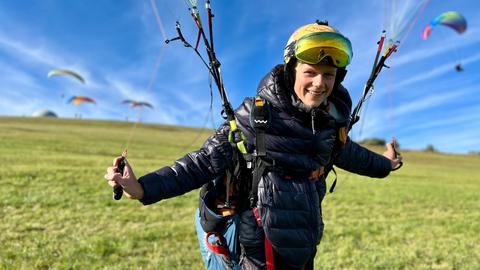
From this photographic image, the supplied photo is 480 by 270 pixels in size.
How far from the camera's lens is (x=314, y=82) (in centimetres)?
282

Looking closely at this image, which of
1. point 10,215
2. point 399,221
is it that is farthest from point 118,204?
point 399,221

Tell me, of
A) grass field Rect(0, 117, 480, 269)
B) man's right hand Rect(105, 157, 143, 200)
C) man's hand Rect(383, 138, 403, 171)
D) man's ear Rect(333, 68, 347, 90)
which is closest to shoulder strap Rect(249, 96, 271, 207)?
man's ear Rect(333, 68, 347, 90)

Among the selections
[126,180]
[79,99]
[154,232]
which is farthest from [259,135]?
[79,99]

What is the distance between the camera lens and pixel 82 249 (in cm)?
739

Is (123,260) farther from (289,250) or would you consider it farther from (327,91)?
(327,91)

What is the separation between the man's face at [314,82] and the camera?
2.83 m

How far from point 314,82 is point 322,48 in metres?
0.25

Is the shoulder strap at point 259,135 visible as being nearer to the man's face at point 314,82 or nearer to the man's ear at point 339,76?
the man's face at point 314,82

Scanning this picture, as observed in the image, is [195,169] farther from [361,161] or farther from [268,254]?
[361,161]

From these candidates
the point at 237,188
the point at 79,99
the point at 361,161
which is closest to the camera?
the point at 237,188

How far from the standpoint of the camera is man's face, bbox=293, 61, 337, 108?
9.27ft

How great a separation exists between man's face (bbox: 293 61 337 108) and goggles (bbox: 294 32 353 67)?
0.21 ft

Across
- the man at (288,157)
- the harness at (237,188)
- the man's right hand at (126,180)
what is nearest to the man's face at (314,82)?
the man at (288,157)

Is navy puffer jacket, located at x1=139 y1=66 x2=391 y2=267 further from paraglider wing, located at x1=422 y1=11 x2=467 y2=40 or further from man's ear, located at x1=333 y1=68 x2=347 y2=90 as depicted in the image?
paraglider wing, located at x1=422 y1=11 x2=467 y2=40
